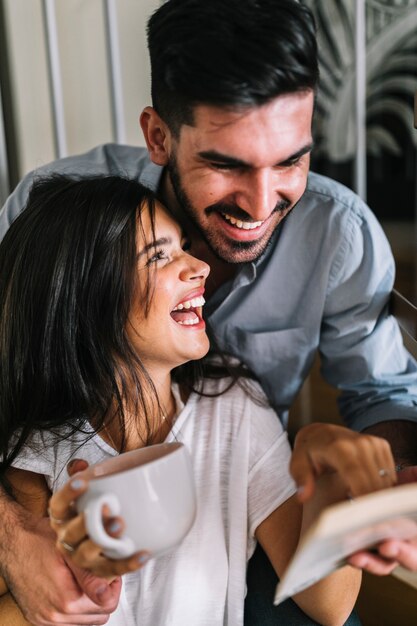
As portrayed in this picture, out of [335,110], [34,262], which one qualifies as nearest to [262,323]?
[34,262]

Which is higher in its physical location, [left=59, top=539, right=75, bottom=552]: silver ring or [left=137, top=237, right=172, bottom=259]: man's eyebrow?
[left=137, top=237, right=172, bottom=259]: man's eyebrow

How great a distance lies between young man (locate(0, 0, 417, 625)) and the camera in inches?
41.2

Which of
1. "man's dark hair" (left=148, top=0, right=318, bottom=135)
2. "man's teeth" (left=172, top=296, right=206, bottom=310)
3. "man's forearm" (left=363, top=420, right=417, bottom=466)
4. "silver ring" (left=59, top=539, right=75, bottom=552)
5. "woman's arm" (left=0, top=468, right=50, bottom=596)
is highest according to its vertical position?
"man's dark hair" (left=148, top=0, right=318, bottom=135)

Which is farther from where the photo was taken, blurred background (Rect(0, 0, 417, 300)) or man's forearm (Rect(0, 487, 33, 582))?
blurred background (Rect(0, 0, 417, 300))

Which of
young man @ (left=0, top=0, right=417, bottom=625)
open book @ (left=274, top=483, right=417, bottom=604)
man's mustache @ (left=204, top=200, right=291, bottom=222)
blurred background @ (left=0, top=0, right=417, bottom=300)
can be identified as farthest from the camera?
blurred background @ (left=0, top=0, right=417, bottom=300)

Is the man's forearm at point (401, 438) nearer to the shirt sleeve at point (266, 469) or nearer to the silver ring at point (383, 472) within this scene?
the shirt sleeve at point (266, 469)

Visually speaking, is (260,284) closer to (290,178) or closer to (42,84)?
(290,178)

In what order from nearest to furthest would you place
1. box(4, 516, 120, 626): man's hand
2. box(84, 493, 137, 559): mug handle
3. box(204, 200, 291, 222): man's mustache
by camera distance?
box(84, 493, 137, 559): mug handle → box(4, 516, 120, 626): man's hand → box(204, 200, 291, 222): man's mustache

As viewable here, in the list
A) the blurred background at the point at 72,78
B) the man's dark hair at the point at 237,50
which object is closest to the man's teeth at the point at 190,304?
the man's dark hair at the point at 237,50

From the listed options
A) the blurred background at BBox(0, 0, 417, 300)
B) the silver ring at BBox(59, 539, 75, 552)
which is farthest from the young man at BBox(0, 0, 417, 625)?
the blurred background at BBox(0, 0, 417, 300)

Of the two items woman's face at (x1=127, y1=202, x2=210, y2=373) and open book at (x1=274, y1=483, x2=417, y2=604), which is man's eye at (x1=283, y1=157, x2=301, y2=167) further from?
open book at (x1=274, y1=483, x2=417, y2=604)

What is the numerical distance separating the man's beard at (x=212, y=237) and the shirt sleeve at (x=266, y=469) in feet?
0.80

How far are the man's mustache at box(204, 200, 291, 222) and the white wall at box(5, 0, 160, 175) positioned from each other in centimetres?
74

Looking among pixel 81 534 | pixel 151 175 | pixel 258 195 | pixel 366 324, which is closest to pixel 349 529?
pixel 81 534
